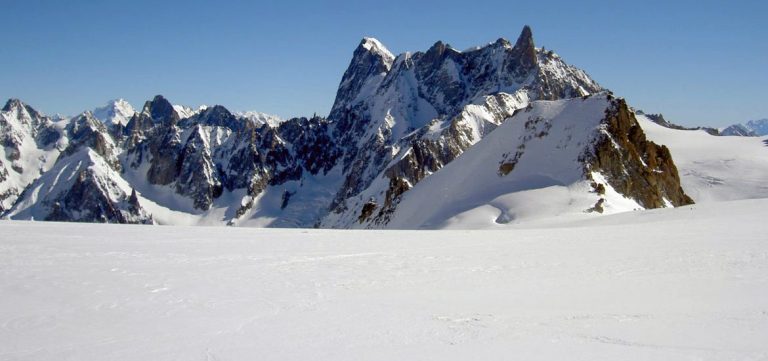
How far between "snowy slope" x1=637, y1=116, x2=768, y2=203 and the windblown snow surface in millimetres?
56031

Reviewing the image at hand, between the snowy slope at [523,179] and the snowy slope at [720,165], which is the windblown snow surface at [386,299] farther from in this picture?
the snowy slope at [720,165]

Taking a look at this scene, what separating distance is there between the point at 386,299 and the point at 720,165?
259 ft

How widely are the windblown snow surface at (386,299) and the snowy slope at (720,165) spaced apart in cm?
5603

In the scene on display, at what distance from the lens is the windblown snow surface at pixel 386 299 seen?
8.96 m

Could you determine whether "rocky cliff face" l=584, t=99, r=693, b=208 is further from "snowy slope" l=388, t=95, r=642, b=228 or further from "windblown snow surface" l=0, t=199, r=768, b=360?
"windblown snow surface" l=0, t=199, r=768, b=360

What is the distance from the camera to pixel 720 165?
76.9 meters

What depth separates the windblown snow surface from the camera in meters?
8.96

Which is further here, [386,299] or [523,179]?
[523,179]

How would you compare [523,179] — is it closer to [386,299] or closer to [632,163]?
[632,163]

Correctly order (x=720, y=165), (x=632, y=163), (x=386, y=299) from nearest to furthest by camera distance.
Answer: (x=386, y=299) → (x=632, y=163) → (x=720, y=165)

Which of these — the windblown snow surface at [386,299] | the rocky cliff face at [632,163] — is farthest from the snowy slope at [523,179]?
the windblown snow surface at [386,299]

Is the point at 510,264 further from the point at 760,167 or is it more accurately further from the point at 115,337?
the point at 760,167

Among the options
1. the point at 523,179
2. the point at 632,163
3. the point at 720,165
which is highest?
the point at 720,165

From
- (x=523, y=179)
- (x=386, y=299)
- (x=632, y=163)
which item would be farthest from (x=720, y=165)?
(x=386, y=299)
